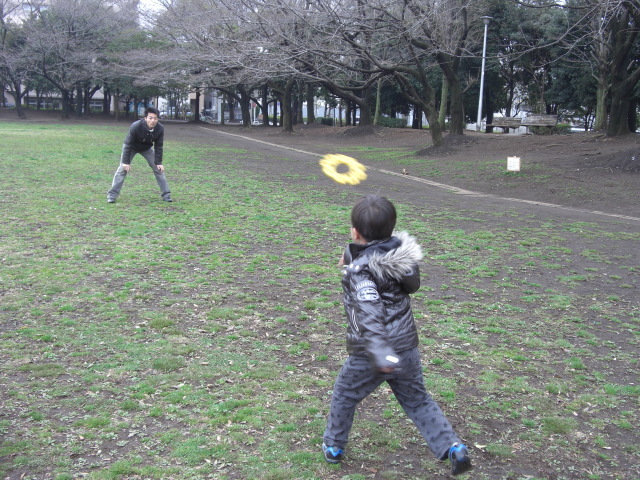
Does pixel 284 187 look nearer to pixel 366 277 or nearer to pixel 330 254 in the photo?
pixel 330 254

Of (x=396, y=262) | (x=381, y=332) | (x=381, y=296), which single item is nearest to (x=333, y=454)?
(x=381, y=332)

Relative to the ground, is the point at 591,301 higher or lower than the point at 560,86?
lower

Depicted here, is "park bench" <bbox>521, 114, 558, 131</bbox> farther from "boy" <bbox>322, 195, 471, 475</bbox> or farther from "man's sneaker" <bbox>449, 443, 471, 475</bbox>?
"man's sneaker" <bbox>449, 443, 471, 475</bbox>

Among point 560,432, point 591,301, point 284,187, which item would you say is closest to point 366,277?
point 560,432

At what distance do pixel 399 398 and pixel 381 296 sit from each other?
2.17 feet

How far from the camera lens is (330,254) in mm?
8633

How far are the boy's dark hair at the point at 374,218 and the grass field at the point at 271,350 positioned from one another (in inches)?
51.8

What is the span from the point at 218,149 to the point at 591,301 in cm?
2243

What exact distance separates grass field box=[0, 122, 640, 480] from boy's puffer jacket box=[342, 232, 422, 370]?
0.79m

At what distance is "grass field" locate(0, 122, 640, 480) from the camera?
3600mm

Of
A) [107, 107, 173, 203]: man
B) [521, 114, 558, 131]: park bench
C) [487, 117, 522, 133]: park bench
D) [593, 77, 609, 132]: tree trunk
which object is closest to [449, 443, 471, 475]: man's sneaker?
[107, 107, 173, 203]: man

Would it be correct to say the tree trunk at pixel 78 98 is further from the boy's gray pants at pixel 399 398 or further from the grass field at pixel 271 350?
the boy's gray pants at pixel 399 398

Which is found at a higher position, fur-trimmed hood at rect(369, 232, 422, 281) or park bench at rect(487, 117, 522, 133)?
park bench at rect(487, 117, 522, 133)

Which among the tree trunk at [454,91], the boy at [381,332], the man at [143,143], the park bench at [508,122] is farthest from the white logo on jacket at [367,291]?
the park bench at [508,122]
